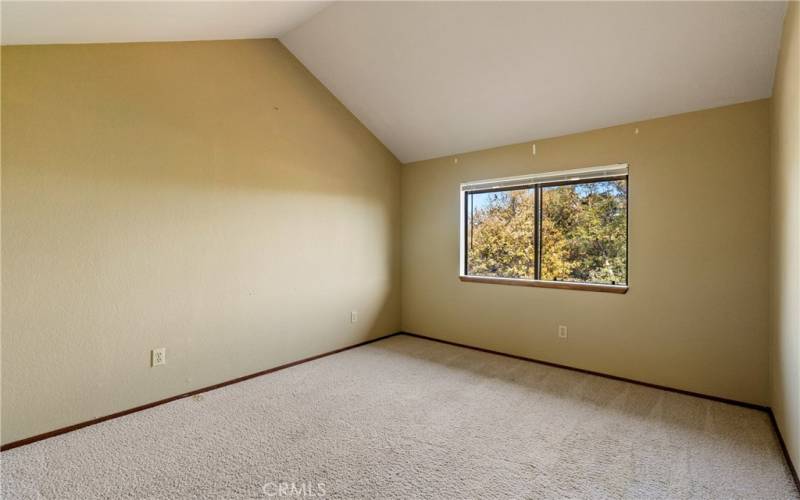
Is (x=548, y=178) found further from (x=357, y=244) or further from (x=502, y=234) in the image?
(x=357, y=244)

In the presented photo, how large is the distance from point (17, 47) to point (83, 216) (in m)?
0.95

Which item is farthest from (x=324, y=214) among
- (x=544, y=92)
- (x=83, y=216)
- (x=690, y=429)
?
(x=690, y=429)

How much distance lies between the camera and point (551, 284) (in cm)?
345

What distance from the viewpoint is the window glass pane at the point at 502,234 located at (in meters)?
3.71

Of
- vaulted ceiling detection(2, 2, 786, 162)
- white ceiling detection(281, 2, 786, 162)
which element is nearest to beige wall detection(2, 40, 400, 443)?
vaulted ceiling detection(2, 2, 786, 162)

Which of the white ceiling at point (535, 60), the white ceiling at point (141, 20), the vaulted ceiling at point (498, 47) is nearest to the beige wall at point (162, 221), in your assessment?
the white ceiling at point (141, 20)

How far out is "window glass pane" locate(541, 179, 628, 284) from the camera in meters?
3.17

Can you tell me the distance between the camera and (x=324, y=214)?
374 centimetres

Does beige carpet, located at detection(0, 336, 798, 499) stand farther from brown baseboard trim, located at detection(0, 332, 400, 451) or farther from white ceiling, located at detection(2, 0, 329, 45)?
white ceiling, located at detection(2, 0, 329, 45)

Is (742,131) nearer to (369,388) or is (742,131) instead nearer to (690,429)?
(690,429)

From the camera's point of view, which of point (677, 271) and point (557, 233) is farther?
point (557, 233)

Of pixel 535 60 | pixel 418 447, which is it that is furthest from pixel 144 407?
pixel 535 60

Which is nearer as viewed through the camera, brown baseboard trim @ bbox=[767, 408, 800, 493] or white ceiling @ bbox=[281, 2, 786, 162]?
brown baseboard trim @ bbox=[767, 408, 800, 493]

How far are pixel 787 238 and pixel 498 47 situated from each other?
204cm
